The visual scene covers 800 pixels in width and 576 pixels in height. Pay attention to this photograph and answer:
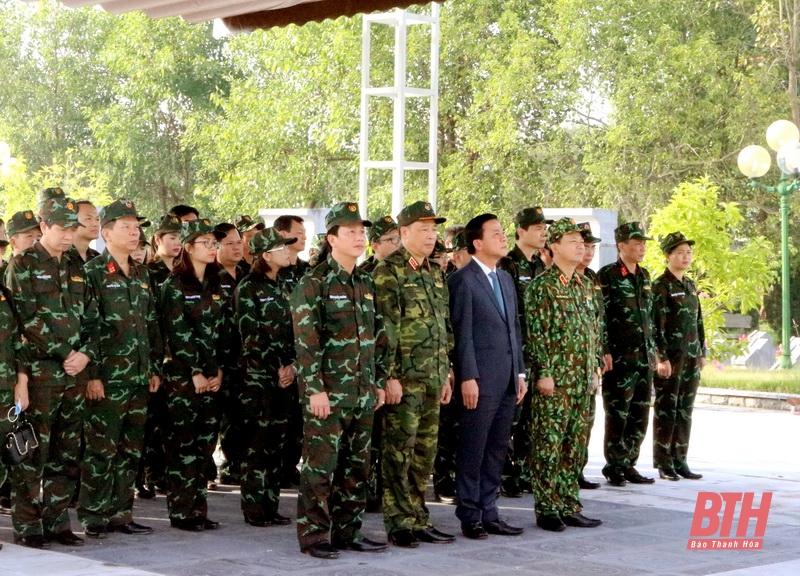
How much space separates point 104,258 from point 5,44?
3936 centimetres

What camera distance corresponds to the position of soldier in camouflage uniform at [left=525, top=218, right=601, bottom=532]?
298 inches

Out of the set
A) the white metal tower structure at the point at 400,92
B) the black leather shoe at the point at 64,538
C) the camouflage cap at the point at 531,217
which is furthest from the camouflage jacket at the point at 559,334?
the white metal tower structure at the point at 400,92

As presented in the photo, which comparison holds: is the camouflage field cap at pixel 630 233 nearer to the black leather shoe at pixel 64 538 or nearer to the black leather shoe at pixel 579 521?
the black leather shoe at pixel 579 521

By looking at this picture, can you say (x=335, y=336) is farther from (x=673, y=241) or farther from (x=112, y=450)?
(x=673, y=241)

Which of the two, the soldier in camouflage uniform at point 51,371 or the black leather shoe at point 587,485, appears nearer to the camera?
the soldier in camouflage uniform at point 51,371

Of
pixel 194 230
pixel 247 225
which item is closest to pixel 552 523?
pixel 194 230

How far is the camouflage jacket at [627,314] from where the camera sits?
9461mm

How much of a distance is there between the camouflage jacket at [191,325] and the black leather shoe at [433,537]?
1.55 metres

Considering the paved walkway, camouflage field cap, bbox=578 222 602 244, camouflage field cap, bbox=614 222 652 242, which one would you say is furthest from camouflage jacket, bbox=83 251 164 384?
camouflage field cap, bbox=614 222 652 242

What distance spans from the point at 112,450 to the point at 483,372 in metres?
2.19

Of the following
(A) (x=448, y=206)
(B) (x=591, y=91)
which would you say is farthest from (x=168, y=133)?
(B) (x=591, y=91)

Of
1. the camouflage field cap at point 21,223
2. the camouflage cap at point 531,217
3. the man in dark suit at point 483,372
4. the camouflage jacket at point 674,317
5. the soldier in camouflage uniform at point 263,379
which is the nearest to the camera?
the camouflage field cap at point 21,223

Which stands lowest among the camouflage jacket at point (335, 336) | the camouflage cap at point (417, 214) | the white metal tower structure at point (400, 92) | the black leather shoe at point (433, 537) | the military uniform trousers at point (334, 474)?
the black leather shoe at point (433, 537)

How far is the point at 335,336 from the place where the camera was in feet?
22.5
